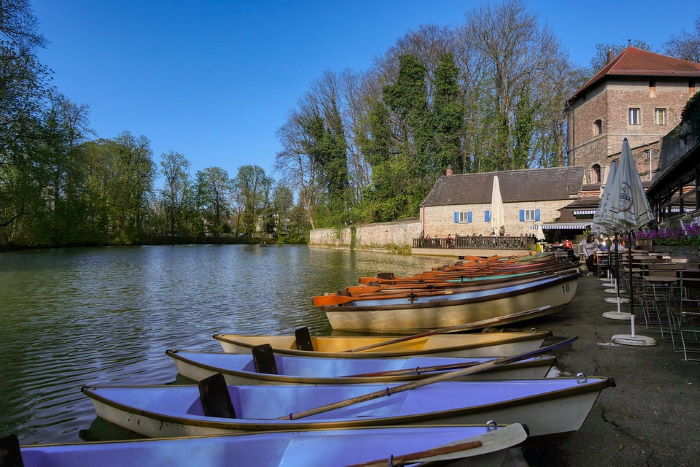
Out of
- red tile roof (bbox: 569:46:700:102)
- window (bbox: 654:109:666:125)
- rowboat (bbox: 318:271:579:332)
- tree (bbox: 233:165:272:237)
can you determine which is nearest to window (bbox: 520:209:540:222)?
red tile roof (bbox: 569:46:700:102)

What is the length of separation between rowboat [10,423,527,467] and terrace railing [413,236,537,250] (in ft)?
86.4

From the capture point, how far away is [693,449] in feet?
10.5

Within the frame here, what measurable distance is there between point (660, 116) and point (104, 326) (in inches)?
1487

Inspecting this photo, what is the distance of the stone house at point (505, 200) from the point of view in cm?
3125

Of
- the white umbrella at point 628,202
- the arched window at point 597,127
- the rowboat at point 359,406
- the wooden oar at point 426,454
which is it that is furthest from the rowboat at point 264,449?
the arched window at point 597,127

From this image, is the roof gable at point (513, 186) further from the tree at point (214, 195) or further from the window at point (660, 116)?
the tree at point (214, 195)

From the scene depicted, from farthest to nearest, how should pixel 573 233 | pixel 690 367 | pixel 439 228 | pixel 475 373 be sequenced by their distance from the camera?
1. pixel 439 228
2. pixel 573 233
3. pixel 690 367
4. pixel 475 373

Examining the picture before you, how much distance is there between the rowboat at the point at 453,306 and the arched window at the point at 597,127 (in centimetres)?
3042

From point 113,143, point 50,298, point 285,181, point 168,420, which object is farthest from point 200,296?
point 113,143

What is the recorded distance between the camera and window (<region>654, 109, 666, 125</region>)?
31766 millimetres

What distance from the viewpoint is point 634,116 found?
32.1 meters

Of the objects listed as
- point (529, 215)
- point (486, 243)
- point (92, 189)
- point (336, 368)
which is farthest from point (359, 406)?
point (92, 189)

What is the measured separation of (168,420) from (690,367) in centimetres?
554

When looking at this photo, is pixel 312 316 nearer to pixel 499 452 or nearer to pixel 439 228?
pixel 499 452
